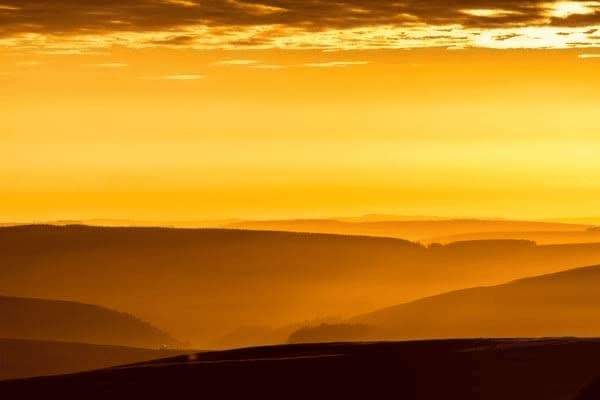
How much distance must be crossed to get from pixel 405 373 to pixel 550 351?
394cm

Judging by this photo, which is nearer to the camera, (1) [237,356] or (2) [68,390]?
(2) [68,390]

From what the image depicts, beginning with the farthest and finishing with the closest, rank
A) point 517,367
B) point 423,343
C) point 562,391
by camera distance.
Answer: point 423,343, point 517,367, point 562,391

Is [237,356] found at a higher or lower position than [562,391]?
lower

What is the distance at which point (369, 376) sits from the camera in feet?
116

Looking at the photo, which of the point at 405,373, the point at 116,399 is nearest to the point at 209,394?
the point at 116,399

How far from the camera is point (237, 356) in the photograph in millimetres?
40656

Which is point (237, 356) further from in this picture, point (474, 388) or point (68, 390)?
point (474, 388)

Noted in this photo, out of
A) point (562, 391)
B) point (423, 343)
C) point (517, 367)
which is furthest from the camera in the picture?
point (423, 343)

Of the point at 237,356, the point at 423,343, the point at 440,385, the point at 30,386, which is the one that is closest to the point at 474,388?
the point at 440,385

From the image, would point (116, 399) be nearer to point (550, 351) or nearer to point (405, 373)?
point (405, 373)

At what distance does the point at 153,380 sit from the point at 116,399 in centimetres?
194

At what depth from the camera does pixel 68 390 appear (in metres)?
35.9

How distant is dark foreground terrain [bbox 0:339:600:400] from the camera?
33875 mm

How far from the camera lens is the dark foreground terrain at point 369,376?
3388 cm
